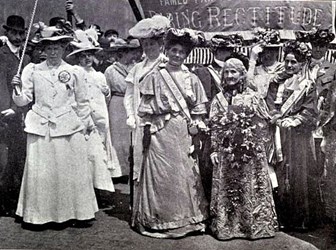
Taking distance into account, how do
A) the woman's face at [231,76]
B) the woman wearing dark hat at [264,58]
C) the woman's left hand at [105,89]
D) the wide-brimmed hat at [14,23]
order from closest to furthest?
the woman's face at [231,76], the woman wearing dark hat at [264,58], the wide-brimmed hat at [14,23], the woman's left hand at [105,89]

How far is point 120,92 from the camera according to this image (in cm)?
354

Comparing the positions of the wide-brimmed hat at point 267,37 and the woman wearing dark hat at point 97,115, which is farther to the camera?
the woman wearing dark hat at point 97,115

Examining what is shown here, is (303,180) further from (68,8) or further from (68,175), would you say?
(68,8)

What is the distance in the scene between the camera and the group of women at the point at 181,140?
10.2ft

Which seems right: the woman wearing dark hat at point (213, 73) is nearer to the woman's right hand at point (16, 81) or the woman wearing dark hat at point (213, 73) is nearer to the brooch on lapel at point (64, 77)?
the brooch on lapel at point (64, 77)

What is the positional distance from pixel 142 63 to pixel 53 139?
75cm

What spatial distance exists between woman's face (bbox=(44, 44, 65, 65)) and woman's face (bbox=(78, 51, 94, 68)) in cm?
19

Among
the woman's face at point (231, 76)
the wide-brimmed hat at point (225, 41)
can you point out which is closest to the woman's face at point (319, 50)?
the wide-brimmed hat at point (225, 41)

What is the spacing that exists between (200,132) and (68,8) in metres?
1.17

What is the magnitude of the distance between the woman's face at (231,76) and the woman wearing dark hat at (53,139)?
93 centimetres

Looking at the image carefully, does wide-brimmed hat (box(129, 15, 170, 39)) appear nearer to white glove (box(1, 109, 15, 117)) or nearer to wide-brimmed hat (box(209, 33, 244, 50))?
wide-brimmed hat (box(209, 33, 244, 50))

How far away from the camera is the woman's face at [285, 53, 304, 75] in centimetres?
327

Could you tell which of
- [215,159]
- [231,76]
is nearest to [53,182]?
[215,159]

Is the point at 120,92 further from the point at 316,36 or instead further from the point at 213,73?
the point at 316,36
